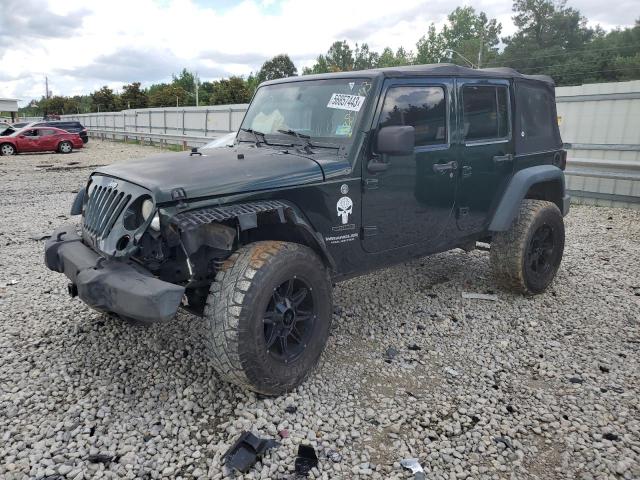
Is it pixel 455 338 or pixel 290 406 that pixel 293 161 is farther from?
pixel 455 338

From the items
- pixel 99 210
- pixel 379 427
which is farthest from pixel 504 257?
pixel 99 210

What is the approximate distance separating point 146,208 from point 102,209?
20.6 inches

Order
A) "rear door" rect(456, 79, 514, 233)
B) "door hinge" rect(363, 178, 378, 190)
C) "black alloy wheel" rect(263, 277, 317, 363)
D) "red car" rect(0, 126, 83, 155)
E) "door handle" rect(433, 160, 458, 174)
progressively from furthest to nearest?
1. "red car" rect(0, 126, 83, 155)
2. "rear door" rect(456, 79, 514, 233)
3. "door handle" rect(433, 160, 458, 174)
4. "door hinge" rect(363, 178, 378, 190)
5. "black alloy wheel" rect(263, 277, 317, 363)

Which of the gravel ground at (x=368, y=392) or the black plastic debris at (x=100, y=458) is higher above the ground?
the gravel ground at (x=368, y=392)

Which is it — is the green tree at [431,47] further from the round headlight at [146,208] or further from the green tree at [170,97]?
the round headlight at [146,208]

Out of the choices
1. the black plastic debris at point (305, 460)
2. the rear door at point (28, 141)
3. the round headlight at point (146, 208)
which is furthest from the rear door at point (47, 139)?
the black plastic debris at point (305, 460)

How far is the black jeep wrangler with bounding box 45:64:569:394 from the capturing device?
2.78 metres

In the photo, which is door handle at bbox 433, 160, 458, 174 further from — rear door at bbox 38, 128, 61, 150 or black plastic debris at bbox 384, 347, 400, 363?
rear door at bbox 38, 128, 61, 150

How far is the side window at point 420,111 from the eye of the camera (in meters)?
3.57

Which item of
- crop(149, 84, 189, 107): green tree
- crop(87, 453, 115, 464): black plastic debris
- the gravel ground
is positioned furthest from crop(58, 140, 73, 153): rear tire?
crop(149, 84, 189, 107): green tree

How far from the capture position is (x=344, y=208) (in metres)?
3.36

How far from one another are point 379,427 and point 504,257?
2.42 meters

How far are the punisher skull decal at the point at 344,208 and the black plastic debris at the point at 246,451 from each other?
149cm

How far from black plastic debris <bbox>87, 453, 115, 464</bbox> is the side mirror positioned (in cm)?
244
